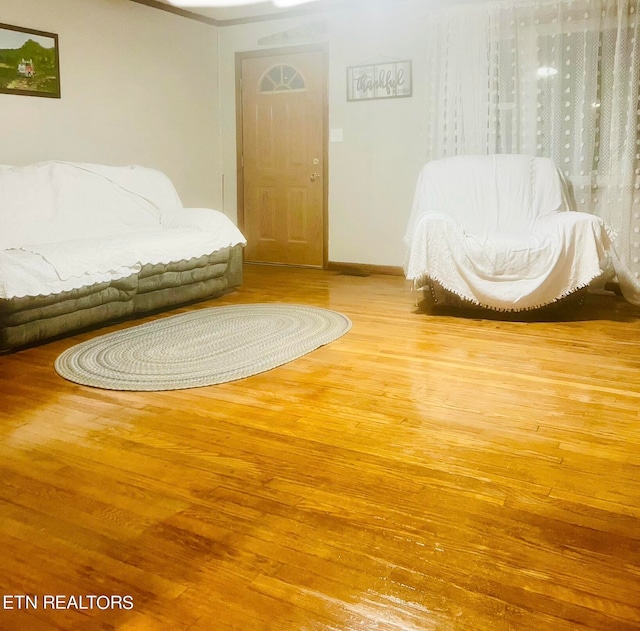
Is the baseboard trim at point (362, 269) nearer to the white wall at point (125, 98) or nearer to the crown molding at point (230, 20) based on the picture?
the white wall at point (125, 98)

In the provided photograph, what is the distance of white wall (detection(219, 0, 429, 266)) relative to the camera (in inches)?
205

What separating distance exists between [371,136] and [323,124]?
49cm

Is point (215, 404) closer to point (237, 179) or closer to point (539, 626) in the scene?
point (539, 626)

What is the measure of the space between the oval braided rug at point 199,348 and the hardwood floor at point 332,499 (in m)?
0.11

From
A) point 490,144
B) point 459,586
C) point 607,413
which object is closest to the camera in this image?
point 459,586

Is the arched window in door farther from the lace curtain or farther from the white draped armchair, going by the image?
the white draped armchair

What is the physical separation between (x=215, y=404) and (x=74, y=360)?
936mm

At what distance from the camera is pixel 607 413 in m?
2.31

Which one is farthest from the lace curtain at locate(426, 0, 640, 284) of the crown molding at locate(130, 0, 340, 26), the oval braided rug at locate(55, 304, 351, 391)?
the oval braided rug at locate(55, 304, 351, 391)

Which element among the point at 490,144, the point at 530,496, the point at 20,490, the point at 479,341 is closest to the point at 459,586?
the point at 530,496

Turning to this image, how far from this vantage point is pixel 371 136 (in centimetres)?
549

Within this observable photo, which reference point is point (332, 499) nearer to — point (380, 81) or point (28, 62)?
point (28, 62)

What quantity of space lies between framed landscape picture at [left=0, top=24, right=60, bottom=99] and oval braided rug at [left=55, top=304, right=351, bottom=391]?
6.88 ft

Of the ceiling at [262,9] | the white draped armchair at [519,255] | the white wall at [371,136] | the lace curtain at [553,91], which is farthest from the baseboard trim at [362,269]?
the ceiling at [262,9]
